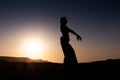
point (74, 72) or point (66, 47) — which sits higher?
point (66, 47)

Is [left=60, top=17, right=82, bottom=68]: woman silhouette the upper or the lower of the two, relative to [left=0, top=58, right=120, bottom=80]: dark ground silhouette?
upper

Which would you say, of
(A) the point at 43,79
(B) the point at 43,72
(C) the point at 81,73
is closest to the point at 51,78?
(A) the point at 43,79

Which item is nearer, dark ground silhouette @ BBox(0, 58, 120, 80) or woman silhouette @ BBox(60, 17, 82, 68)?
dark ground silhouette @ BBox(0, 58, 120, 80)

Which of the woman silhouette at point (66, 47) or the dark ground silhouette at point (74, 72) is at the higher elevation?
the woman silhouette at point (66, 47)

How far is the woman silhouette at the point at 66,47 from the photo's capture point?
12.9m

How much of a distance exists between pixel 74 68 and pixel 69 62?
42cm

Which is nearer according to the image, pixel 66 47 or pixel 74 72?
pixel 74 72

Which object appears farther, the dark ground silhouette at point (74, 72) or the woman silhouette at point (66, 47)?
the woman silhouette at point (66, 47)

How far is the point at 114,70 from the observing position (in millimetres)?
13312

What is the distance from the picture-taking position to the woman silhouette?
12914 millimetres

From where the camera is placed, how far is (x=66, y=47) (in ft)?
43.0

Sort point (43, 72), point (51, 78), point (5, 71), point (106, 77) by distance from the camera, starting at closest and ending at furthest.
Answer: point (106, 77)
point (51, 78)
point (43, 72)
point (5, 71)

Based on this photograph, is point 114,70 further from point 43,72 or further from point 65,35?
point 43,72

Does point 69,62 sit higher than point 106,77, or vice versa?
point 69,62
